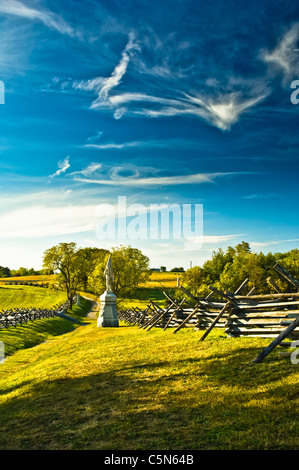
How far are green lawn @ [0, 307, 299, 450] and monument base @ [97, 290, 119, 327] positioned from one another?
1336 centimetres

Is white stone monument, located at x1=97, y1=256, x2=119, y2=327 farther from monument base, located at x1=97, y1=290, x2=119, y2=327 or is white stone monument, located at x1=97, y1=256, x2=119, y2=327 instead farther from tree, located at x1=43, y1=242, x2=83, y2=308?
tree, located at x1=43, y1=242, x2=83, y2=308

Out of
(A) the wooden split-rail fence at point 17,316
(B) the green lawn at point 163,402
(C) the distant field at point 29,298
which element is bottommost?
(C) the distant field at point 29,298

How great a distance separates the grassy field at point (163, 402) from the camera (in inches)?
212

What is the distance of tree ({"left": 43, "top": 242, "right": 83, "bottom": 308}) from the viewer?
5359 centimetres

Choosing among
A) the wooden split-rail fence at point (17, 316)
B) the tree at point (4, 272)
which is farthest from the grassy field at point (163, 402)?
the tree at point (4, 272)

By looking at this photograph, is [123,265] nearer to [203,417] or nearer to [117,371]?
[117,371]

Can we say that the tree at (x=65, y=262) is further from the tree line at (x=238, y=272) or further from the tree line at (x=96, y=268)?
the tree line at (x=238, y=272)

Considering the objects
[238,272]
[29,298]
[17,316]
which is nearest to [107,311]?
[17,316]

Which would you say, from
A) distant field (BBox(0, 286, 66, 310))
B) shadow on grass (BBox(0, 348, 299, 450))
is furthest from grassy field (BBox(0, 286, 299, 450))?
distant field (BBox(0, 286, 66, 310))

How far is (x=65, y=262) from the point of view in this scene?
54469 mm

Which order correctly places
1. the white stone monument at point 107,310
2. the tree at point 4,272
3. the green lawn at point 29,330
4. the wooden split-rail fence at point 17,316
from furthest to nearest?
the tree at point 4,272, the white stone monument at point 107,310, the wooden split-rail fence at point 17,316, the green lawn at point 29,330

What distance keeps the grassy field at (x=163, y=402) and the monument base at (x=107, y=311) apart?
13.3 metres

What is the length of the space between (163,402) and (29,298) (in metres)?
58.0

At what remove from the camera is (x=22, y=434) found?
6715 mm
